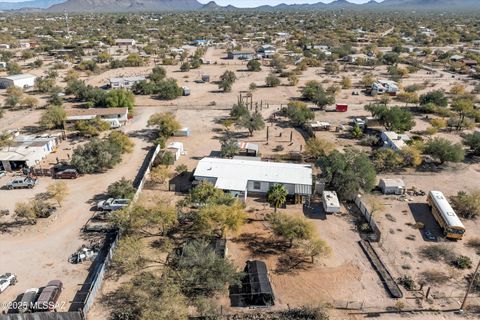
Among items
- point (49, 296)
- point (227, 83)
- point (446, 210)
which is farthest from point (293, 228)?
point (227, 83)

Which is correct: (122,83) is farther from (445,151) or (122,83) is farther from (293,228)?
(445,151)

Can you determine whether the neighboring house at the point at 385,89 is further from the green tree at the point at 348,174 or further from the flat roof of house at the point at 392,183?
the green tree at the point at 348,174

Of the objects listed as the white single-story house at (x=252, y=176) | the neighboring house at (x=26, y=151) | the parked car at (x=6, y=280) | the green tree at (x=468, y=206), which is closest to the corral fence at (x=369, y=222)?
the white single-story house at (x=252, y=176)

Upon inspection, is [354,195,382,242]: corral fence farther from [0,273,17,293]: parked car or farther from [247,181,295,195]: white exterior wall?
[0,273,17,293]: parked car

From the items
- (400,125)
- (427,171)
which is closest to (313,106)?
(400,125)

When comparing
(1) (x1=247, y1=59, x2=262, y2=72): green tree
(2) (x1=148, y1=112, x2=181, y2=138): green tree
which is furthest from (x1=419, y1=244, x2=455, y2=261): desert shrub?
(1) (x1=247, y1=59, x2=262, y2=72): green tree
